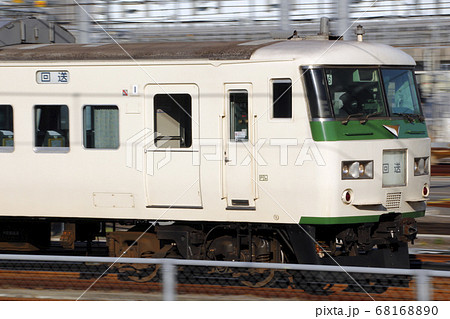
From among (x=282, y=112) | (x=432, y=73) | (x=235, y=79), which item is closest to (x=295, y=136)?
(x=282, y=112)

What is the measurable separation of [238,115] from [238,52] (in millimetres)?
826

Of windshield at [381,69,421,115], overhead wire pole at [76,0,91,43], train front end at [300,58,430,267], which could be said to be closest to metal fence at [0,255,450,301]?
train front end at [300,58,430,267]

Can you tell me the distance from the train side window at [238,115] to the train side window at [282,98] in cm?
39

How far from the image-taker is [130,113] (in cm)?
1099

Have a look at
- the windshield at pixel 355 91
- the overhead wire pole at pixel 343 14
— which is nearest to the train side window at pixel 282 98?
the windshield at pixel 355 91

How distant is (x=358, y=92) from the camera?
419 inches

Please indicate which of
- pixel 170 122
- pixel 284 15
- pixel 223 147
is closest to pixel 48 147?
pixel 170 122

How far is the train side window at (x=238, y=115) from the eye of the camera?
415 inches

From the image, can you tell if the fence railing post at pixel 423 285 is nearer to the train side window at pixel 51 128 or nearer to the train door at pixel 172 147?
the train door at pixel 172 147

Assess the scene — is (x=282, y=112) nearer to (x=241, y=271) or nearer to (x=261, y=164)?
(x=261, y=164)

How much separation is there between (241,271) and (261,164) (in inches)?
57.0

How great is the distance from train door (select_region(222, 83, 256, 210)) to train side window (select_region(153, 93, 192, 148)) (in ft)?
2.07

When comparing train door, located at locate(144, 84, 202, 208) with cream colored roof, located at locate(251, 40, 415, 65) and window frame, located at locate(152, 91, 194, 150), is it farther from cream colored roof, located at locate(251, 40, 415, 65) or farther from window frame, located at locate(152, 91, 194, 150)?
cream colored roof, located at locate(251, 40, 415, 65)

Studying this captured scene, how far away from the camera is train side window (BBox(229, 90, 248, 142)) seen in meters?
10.5
